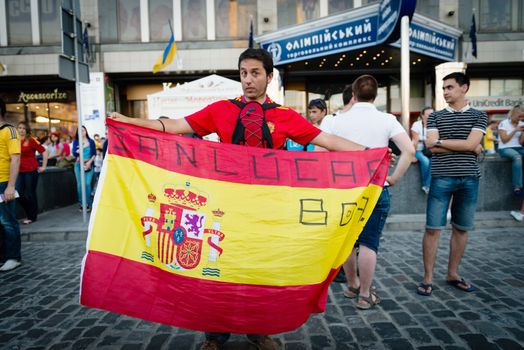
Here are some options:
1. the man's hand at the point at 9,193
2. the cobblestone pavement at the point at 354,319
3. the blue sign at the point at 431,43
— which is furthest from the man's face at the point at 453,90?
the blue sign at the point at 431,43

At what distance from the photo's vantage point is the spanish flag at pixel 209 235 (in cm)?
214

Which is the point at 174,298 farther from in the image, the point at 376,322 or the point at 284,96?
the point at 284,96

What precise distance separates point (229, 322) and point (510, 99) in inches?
813

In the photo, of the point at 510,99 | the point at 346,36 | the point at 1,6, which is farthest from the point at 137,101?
the point at 510,99

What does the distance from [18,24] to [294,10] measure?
13.6 metres

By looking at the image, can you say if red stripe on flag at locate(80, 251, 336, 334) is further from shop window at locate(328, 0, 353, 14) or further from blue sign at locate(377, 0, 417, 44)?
shop window at locate(328, 0, 353, 14)

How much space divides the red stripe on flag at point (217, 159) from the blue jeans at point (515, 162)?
650cm

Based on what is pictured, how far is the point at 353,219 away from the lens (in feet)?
8.00

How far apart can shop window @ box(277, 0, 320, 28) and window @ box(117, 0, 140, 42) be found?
6.96 metres

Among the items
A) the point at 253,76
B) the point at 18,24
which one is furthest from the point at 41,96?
the point at 253,76

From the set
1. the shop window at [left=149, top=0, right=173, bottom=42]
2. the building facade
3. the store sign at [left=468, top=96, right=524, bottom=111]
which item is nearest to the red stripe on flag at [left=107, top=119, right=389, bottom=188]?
the building facade

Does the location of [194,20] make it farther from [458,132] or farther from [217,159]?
[217,159]

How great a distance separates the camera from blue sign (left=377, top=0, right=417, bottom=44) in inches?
271

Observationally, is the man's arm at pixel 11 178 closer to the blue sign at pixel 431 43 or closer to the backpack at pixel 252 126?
the backpack at pixel 252 126
